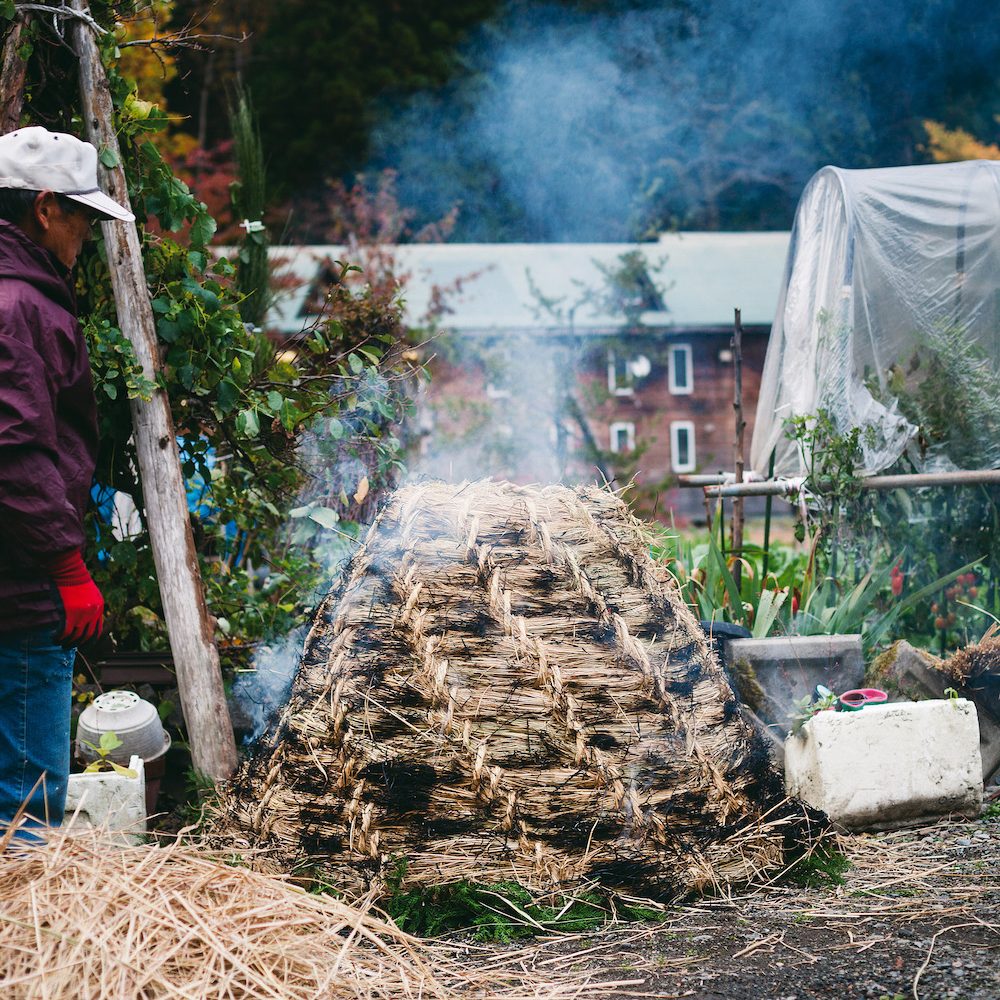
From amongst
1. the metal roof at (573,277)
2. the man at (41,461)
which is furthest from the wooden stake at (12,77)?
the metal roof at (573,277)

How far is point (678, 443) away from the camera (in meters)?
23.3

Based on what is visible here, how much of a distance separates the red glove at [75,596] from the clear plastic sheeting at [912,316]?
13.8ft

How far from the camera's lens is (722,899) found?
3.09 meters

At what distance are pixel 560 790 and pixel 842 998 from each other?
88 cm

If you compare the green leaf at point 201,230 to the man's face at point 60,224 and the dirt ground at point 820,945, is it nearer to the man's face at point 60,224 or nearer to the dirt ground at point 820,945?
the man's face at point 60,224

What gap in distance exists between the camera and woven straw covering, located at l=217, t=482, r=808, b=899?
2922 millimetres

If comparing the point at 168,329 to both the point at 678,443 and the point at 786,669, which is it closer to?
the point at 786,669

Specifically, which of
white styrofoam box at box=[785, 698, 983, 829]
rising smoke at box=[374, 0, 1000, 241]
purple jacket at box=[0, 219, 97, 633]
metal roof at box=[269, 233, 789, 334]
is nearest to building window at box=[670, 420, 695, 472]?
metal roof at box=[269, 233, 789, 334]

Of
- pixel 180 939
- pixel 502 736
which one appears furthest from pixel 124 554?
pixel 180 939

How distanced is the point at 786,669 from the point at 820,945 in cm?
174

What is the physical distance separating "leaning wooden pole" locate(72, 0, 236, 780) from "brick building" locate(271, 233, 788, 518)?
6.40 metres

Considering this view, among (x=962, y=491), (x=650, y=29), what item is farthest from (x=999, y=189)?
(x=650, y=29)

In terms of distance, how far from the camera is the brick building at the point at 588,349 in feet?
44.0

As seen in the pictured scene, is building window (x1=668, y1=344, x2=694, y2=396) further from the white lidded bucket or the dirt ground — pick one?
the dirt ground
